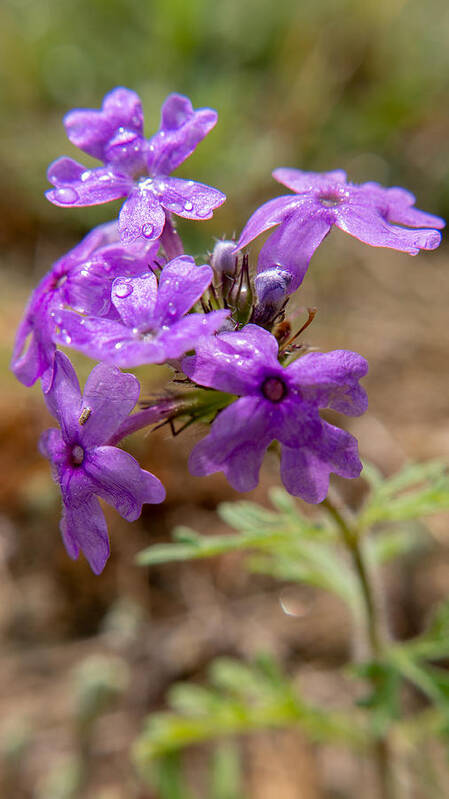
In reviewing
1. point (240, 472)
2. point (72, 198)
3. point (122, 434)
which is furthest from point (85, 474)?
point (72, 198)

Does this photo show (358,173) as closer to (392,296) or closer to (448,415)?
(392,296)

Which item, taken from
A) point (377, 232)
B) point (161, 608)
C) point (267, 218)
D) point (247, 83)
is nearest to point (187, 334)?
point (267, 218)

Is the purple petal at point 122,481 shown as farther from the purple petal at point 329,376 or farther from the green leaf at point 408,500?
the green leaf at point 408,500

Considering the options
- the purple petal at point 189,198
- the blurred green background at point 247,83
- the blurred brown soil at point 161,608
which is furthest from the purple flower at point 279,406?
the blurred green background at point 247,83

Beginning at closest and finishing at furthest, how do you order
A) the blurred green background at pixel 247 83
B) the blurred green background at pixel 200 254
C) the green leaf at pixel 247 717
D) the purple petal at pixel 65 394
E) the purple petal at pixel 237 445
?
the purple petal at pixel 237 445 → the purple petal at pixel 65 394 → the green leaf at pixel 247 717 → the blurred green background at pixel 200 254 → the blurred green background at pixel 247 83

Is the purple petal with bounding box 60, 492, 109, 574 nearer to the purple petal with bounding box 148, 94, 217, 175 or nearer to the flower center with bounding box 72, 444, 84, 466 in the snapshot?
the flower center with bounding box 72, 444, 84, 466
